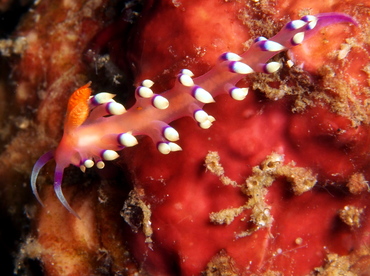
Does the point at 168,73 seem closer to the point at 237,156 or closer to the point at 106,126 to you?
the point at 106,126

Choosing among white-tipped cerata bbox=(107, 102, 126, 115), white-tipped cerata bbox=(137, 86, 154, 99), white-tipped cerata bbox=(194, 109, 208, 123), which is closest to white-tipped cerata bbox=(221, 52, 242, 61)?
white-tipped cerata bbox=(194, 109, 208, 123)

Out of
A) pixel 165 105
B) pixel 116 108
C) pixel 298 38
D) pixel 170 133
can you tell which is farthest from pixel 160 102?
pixel 298 38

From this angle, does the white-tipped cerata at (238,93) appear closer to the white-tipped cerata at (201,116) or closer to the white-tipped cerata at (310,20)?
the white-tipped cerata at (201,116)

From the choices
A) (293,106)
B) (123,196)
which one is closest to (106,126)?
(123,196)

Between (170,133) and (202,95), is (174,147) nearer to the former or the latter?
(170,133)

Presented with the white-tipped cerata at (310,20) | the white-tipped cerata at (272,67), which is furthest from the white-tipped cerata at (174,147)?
the white-tipped cerata at (310,20)

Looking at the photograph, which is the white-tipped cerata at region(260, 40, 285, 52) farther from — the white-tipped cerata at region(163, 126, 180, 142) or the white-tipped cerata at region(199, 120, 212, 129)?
the white-tipped cerata at region(163, 126, 180, 142)
